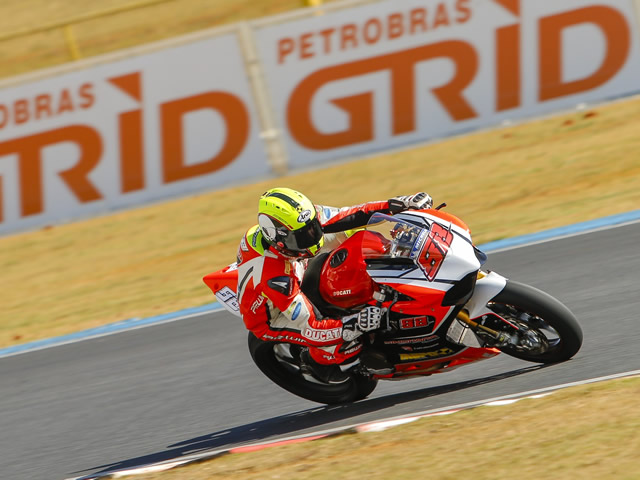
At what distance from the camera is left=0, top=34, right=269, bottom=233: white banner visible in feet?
42.9

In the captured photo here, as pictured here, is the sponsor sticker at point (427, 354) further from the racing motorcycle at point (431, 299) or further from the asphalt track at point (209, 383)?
the asphalt track at point (209, 383)

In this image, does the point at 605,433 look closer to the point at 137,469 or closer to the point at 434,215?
the point at 434,215

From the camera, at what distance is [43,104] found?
13297 mm

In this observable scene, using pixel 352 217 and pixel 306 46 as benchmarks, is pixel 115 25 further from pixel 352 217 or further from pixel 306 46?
pixel 352 217

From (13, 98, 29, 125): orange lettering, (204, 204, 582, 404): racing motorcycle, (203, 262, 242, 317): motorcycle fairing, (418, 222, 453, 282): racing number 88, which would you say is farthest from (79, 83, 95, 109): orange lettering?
(418, 222, 453, 282): racing number 88

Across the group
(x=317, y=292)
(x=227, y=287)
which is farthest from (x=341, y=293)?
(x=227, y=287)

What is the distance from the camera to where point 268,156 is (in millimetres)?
13203

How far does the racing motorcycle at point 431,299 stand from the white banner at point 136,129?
7.60 m

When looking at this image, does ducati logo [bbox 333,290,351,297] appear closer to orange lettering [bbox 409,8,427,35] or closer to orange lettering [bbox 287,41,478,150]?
orange lettering [bbox 287,41,478,150]

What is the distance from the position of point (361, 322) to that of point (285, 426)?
961mm

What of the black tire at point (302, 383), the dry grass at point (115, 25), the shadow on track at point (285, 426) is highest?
the dry grass at point (115, 25)

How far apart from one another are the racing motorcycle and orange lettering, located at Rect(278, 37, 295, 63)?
7.67m

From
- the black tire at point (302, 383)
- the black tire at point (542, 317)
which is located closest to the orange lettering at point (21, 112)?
the black tire at point (302, 383)

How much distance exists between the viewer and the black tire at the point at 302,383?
20.0ft
